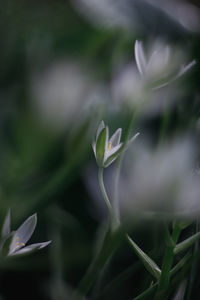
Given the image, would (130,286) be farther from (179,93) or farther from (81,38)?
(81,38)

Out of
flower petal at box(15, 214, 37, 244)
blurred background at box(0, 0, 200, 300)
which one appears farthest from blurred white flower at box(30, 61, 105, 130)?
flower petal at box(15, 214, 37, 244)

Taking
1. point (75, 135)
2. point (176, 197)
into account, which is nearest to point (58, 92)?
point (75, 135)

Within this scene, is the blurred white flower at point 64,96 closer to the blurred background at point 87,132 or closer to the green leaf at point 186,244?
the blurred background at point 87,132

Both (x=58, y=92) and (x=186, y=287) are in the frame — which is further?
(x=58, y=92)

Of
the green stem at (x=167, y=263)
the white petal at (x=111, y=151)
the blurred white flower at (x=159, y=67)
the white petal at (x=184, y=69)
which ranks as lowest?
the green stem at (x=167, y=263)

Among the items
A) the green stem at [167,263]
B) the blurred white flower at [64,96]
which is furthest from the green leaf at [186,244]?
the blurred white flower at [64,96]

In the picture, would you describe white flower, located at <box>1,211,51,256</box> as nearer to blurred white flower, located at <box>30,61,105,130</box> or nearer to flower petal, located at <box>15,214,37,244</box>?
flower petal, located at <box>15,214,37,244</box>

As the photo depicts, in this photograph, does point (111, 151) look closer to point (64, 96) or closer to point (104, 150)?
point (104, 150)

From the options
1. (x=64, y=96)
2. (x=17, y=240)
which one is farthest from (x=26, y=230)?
(x=64, y=96)

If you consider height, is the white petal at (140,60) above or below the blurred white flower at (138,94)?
above
